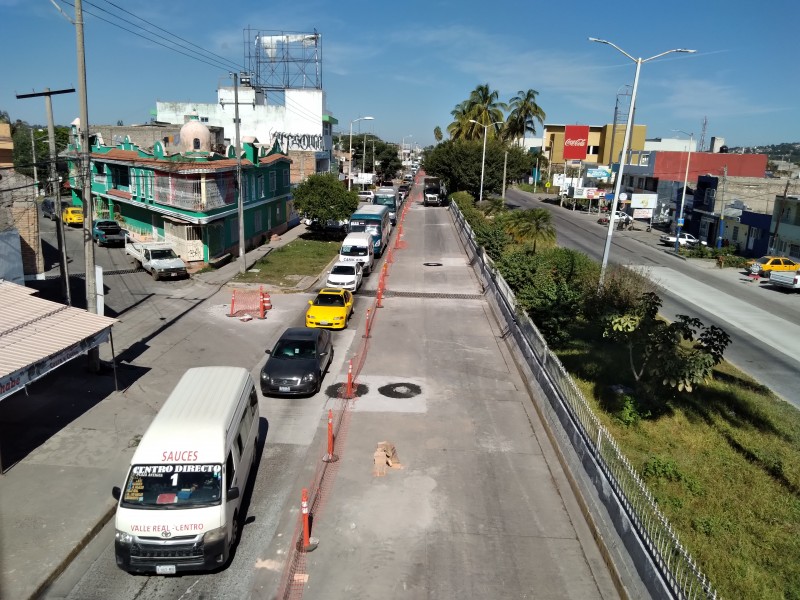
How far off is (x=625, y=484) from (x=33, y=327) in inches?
537

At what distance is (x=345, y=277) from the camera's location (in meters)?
28.9

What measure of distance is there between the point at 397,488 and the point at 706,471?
6.72 m

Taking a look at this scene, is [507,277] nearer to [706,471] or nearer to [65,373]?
[706,471]

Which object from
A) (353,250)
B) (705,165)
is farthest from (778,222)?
(705,165)

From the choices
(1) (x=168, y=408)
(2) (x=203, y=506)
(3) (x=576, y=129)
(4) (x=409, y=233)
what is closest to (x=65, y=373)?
(1) (x=168, y=408)

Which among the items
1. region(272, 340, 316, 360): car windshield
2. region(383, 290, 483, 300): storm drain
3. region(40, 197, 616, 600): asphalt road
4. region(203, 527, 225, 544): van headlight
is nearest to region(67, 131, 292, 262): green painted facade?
region(383, 290, 483, 300): storm drain

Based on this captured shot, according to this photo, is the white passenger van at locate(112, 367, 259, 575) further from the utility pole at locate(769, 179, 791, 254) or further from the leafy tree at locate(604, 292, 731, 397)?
the utility pole at locate(769, 179, 791, 254)

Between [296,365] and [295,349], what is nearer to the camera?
[296,365]

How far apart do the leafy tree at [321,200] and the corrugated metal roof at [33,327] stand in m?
28.0

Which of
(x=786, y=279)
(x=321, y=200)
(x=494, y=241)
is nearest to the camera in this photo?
(x=786, y=279)

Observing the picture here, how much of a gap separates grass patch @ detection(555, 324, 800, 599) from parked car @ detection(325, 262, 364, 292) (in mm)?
12310

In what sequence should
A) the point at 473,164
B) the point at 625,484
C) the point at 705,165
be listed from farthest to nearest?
the point at 473,164, the point at 705,165, the point at 625,484

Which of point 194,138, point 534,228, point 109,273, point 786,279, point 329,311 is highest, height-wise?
point 194,138

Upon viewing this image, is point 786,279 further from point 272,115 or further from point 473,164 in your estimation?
point 272,115
